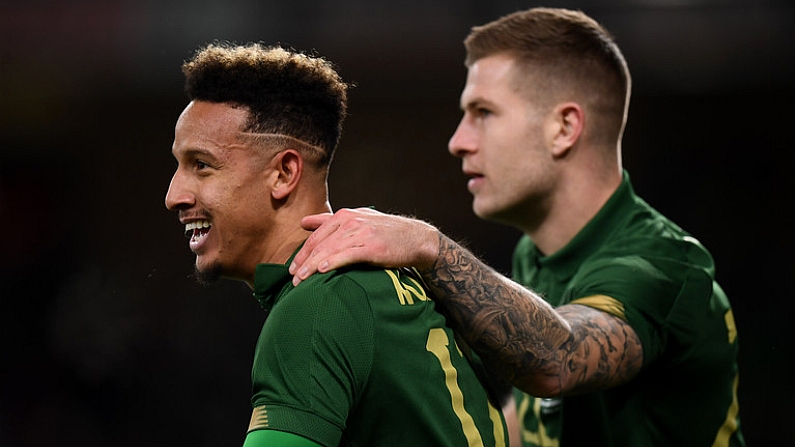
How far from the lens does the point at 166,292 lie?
494 centimetres

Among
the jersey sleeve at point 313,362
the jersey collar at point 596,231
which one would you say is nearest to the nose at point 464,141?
the jersey collar at point 596,231

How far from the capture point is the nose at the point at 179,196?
71.1 inches

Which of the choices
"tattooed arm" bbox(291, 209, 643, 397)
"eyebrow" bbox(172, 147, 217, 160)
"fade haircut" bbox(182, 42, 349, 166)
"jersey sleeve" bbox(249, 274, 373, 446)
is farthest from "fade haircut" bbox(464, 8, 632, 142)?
"jersey sleeve" bbox(249, 274, 373, 446)

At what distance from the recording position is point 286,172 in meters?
1.82

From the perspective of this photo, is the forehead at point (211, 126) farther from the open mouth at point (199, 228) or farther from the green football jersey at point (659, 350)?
the green football jersey at point (659, 350)

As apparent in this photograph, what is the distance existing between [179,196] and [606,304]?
105cm

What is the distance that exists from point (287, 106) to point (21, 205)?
12.3 feet

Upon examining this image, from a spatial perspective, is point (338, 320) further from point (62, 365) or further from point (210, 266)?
point (62, 365)

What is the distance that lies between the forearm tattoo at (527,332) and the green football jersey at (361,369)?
0.18 m

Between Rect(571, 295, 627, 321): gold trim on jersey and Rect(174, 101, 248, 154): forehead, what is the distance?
3.21ft

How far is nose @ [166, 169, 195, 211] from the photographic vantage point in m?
1.81

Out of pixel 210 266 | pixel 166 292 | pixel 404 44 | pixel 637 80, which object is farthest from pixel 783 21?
pixel 210 266

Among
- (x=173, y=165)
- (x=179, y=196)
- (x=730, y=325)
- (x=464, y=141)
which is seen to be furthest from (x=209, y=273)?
(x=173, y=165)

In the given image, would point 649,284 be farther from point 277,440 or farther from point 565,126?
point 277,440
